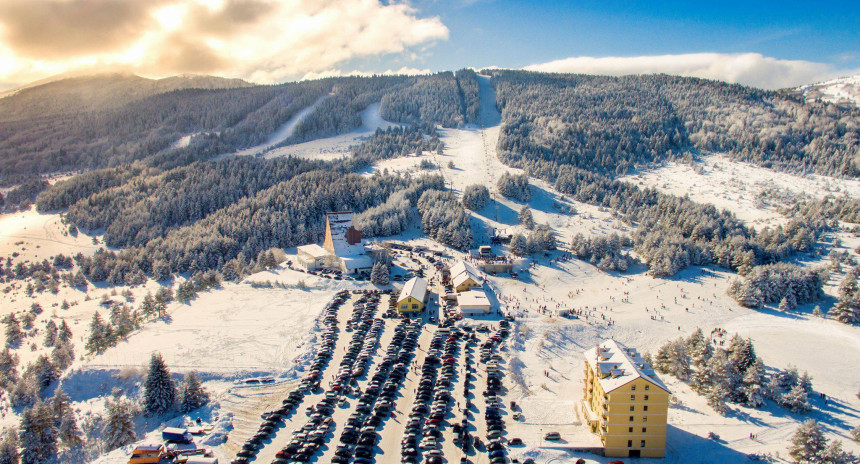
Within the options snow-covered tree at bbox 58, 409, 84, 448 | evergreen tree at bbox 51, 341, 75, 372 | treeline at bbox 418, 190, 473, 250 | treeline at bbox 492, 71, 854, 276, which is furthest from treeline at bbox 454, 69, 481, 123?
snow-covered tree at bbox 58, 409, 84, 448

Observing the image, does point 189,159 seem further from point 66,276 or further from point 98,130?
point 98,130

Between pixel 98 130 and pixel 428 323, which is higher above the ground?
pixel 98 130

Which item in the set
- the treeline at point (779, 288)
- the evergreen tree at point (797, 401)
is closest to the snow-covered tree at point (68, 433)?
the evergreen tree at point (797, 401)

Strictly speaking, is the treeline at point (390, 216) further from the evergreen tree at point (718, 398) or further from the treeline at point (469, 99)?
the treeline at point (469, 99)

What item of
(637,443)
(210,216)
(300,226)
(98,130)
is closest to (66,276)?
(210,216)

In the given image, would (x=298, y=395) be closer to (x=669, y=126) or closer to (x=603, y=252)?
(x=603, y=252)
